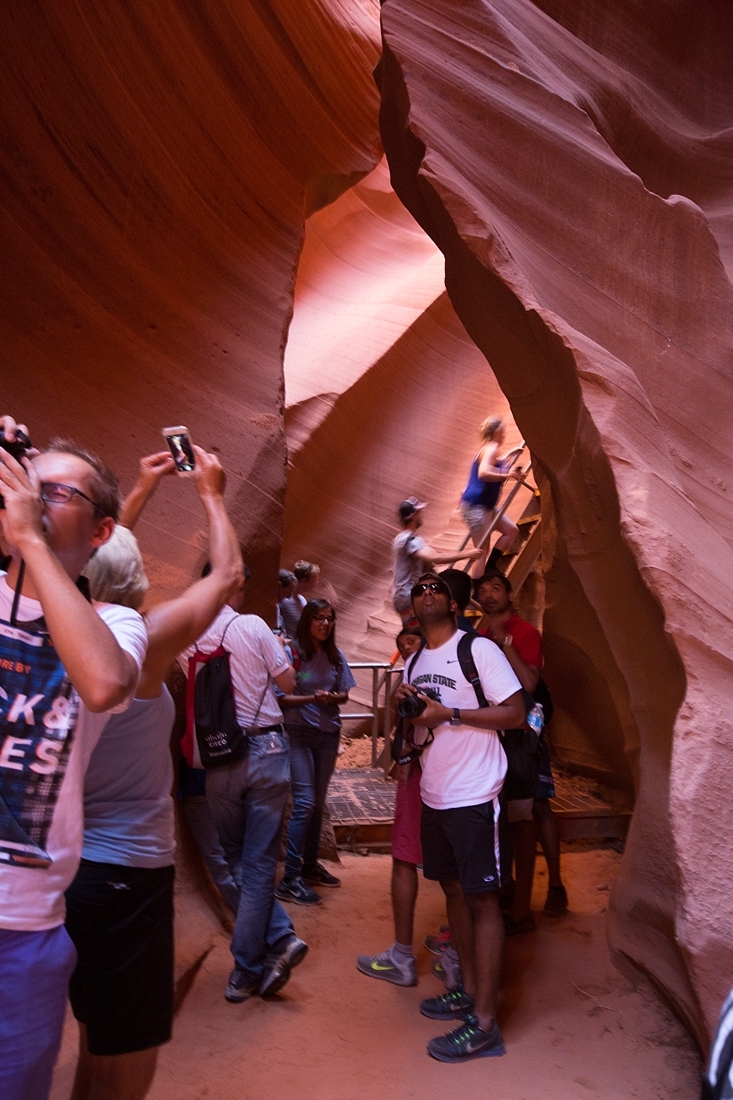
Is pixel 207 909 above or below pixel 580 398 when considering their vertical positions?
below

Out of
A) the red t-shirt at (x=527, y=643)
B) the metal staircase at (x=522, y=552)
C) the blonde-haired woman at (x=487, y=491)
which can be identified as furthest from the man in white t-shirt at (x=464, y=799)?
the metal staircase at (x=522, y=552)

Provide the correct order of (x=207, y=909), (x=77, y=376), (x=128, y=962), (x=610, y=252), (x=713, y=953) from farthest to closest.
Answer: (x=77, y=376) < (x=610, y=252) < (x=207, y=909) < (x=713, y=953) < (x=128, y=962)

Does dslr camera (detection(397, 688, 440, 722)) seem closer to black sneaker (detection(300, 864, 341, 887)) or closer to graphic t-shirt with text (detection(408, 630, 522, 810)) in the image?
graphic t-shirt with text (detection(408, 630, 522, 810))

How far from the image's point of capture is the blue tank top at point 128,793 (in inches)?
81.1

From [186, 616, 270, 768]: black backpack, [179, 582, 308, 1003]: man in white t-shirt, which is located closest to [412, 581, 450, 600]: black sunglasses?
[179, 582, 308, 1003]: man in white t-shirt

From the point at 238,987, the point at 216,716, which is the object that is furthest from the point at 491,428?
the point at 238,987

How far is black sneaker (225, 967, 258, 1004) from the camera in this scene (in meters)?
3.59

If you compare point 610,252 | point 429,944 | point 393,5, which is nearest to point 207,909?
point 429,944

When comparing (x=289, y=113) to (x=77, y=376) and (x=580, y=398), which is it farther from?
(x=580, y=398)

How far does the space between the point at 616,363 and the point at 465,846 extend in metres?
2.18

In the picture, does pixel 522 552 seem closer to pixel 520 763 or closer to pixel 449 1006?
pixel 520 763

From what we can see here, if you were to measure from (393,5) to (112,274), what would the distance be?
2.15 m

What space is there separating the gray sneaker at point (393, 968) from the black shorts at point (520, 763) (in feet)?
2.92

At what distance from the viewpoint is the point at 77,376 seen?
15.6 feet
